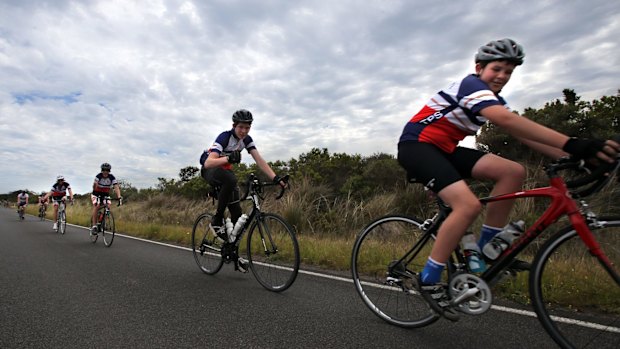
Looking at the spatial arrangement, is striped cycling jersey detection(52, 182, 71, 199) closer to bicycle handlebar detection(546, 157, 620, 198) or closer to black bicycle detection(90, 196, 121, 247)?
black bicycle detection(90, 196, 121, 247)

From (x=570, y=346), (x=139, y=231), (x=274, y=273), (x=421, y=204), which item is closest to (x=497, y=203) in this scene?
(x=570, y=346)

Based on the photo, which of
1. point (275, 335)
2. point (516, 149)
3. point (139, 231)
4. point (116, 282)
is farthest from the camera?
point (139, 231)

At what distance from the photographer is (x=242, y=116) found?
493 cm

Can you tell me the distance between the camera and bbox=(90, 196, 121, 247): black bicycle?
9.05 meters

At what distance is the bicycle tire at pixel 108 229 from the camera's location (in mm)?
8962

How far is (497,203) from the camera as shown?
8.80 ft

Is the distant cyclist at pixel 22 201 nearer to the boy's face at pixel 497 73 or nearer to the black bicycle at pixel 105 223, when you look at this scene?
the black bicycle at pixel 105 223

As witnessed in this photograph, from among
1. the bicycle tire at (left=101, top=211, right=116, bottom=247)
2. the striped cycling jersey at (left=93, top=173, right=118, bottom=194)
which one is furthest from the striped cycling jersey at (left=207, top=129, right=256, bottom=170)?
the striped cycling jersey at (left=93, top=173, right=118, bottom=194)

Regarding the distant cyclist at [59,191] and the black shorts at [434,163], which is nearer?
the black shorts at [434,163]

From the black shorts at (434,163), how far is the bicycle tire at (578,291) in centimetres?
73

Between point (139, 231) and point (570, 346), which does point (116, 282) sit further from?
point (139, 231)

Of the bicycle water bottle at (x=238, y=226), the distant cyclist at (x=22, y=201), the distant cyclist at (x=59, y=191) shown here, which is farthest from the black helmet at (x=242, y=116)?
the distant cyclist at (x=22, y=201)

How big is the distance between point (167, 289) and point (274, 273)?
127 cm

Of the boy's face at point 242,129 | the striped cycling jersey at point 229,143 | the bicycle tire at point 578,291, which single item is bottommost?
the bicycle tire at point 578,291
